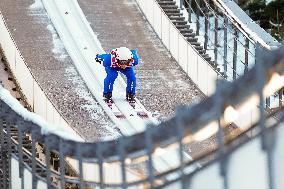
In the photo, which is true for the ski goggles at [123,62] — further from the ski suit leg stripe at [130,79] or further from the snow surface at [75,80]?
the snow surface at [75,80]

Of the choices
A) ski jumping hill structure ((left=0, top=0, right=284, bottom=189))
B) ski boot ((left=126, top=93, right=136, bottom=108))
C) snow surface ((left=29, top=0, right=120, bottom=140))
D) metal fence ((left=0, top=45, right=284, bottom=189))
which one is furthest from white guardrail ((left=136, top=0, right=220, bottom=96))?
metal fence ((left=0, top=45, right=284, bottom=189))

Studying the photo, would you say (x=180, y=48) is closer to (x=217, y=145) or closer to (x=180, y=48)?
(x=180, y=48)

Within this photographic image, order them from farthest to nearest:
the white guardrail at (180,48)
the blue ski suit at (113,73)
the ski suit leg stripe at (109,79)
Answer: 1. the white guardrail at (180,48)
2. the ski suit leg stripe at (109,79)
3. the blue ski suit at (113,73)

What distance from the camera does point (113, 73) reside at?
1366 cm

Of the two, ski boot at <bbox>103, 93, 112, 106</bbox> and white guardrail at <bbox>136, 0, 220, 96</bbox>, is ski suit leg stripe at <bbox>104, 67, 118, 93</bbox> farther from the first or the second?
white guardrail at <bbox>136, 0, 220, 96</bbox>

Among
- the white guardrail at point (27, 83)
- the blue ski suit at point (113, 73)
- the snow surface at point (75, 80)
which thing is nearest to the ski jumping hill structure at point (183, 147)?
the white guardrail at point (27, 83)

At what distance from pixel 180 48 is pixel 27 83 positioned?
306 cm

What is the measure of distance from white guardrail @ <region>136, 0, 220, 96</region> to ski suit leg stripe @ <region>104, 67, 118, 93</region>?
1427mm

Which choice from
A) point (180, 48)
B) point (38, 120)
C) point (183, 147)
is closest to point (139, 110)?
point (180, 48)

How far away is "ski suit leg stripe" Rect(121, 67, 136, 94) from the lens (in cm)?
1359

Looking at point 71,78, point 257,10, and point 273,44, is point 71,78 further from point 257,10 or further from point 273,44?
point 257,10

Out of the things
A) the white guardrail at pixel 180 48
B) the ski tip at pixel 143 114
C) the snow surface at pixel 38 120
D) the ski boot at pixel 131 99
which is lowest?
the snow surface at pixel 38 120

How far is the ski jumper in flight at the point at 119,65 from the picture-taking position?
43.9 feet

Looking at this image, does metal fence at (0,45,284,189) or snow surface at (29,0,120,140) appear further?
snow surface at (29,0,120,140)
